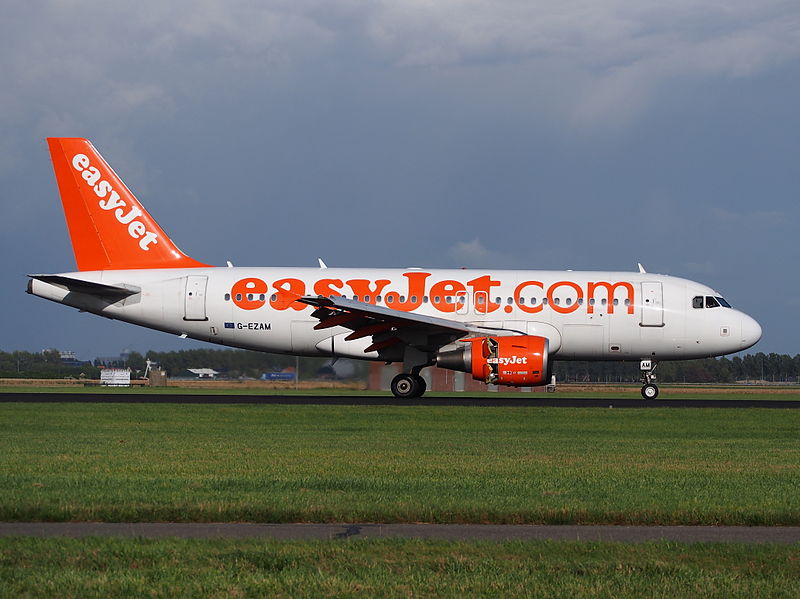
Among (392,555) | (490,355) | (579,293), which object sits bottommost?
(392,555)

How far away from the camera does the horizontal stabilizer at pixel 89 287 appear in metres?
30.8

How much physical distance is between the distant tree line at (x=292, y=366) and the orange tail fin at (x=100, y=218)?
726 centimetres

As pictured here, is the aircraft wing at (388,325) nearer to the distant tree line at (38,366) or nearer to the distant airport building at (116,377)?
the distant airport building at (116,377)

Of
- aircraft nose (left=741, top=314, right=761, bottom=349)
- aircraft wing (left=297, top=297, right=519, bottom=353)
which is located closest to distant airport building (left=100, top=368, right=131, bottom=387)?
aircraft wing (left=297, top=297, right=519, bottom=353)

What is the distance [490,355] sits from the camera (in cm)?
2869

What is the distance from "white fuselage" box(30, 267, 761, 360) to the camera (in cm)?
3147

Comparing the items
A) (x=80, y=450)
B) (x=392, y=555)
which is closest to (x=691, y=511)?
(x=392, y=555)

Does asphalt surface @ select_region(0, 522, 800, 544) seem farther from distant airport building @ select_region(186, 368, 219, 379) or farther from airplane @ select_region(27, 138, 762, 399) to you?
distant airport building @ select_region(186, 368, 219, 379)

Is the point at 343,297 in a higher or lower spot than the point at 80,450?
higher

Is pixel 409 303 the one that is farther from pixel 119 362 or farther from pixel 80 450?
pixel 119 362

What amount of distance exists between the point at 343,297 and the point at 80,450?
16.3m

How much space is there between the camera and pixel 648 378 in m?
33.5

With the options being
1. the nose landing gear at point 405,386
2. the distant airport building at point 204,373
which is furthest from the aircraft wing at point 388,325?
the distant airport building at point 204,373

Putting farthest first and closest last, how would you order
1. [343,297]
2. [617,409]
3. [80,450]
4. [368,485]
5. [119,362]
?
1. [119,362]
2. [343,297]
3. [617,409]
4. [80,450]
5. [368,485]
